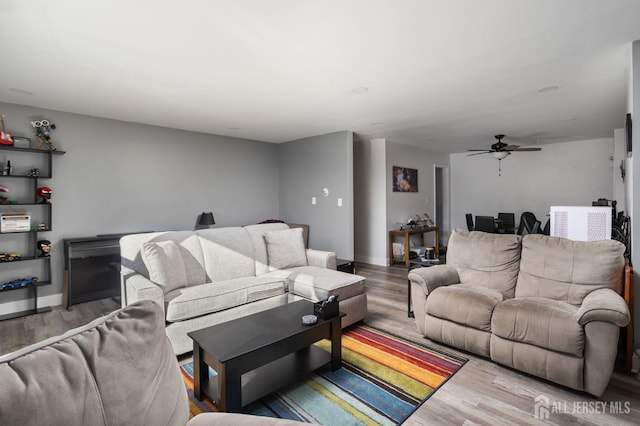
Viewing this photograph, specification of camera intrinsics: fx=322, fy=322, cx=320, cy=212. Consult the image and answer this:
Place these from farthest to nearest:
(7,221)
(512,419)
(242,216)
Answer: (242,216), (7,221), (512,419)

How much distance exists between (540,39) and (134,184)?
5.00m

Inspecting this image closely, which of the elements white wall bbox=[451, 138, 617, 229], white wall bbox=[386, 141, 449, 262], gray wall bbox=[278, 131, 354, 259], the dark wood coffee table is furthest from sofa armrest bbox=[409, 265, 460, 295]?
white wall bbox=[451, 138, 617, 229]

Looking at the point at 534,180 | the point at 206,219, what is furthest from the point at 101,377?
the point at 534,180

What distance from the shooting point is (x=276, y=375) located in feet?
7.03

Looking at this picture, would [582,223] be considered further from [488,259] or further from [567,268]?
[488,259]

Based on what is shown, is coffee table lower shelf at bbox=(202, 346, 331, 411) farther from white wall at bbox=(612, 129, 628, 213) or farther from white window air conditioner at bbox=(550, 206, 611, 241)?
white wall at bbox=(612, 129, 628, 213)

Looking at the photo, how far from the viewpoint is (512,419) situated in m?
1.82

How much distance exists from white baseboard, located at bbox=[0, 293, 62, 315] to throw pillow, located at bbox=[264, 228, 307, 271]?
Answer: 287cm

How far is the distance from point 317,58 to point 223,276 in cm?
226

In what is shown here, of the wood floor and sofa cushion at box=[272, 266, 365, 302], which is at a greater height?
sofa cushion at box=[272, 266, 365, 302]

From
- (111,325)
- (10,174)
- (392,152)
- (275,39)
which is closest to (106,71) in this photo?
(275,39)

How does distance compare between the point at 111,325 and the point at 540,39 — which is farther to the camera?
the point at 540,39

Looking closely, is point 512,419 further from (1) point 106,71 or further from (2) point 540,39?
(1) point 106,71

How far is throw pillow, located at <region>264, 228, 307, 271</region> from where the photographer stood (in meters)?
3.71
